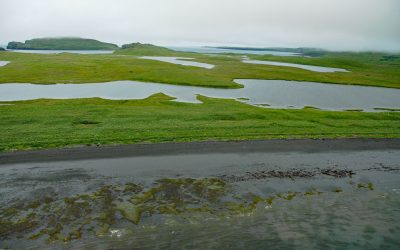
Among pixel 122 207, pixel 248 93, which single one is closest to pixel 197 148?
pixel 122 207

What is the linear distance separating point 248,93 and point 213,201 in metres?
59.9

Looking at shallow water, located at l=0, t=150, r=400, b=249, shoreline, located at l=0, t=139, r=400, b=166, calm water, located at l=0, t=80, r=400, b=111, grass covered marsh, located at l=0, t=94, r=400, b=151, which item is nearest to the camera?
shallow water, located at l=0, t=150, r=400, b=249

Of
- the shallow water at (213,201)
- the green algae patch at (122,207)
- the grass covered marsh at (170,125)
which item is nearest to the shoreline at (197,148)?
the shallow water at (213,201)

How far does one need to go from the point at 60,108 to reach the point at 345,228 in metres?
45.2

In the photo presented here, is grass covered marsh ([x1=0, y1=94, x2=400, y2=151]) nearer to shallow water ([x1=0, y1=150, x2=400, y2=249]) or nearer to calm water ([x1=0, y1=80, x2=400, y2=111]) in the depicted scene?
shallow water ([x1=0, y1=150, x2=400, y2=249])

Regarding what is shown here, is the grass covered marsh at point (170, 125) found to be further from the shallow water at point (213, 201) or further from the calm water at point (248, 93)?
the calm water at point (248, 93)

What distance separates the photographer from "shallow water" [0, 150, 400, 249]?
63.7 feet

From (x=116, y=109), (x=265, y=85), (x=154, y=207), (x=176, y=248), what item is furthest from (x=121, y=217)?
(x=265, y=85)

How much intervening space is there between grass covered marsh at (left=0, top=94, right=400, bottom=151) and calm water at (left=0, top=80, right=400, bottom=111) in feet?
44.7

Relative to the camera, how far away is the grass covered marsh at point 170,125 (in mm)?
38688

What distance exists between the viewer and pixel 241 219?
21.8 m

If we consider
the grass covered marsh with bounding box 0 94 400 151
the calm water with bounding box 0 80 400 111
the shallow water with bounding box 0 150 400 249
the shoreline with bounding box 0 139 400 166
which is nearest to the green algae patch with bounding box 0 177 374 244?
the shallow water with bounding box 0 150 400 249

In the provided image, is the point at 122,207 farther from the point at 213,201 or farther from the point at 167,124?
the point at 167,124

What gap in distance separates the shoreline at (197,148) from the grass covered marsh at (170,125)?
1567 mm
